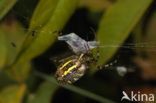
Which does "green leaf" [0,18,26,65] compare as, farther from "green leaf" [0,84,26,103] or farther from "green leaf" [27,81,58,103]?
"green leaf" [27,81,58,103]

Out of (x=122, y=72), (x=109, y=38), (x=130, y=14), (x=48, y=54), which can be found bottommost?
(x=122, y=72)

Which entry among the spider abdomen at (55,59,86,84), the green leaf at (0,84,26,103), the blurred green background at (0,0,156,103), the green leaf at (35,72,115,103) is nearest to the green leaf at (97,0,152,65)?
the blurred green background at (0,0,156,103)

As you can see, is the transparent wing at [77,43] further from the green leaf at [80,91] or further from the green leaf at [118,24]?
the green leaf at [80,91]

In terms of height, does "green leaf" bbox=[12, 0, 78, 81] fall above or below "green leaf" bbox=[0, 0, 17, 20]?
below

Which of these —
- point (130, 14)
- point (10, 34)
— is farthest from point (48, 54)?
point (130, 14)

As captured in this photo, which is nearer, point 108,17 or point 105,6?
point 108,17

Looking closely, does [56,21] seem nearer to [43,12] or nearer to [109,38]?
[43,12]
